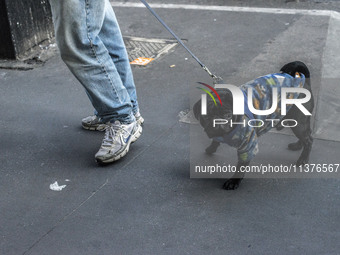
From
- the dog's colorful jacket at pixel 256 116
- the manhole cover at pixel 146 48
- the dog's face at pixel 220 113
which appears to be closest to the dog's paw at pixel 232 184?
the dog's colorful jacket at pixel 256 116

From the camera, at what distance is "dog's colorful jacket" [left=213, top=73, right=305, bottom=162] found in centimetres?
276

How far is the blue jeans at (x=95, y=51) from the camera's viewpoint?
10.00 ft

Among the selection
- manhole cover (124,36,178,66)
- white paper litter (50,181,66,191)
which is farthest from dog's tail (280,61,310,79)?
manhole cover (124,36,178,66)

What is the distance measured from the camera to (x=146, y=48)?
5.08m

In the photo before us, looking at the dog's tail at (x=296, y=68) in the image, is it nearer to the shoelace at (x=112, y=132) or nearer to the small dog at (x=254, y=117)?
the small dog at (x=254, y=117)

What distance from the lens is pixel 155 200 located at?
290cm

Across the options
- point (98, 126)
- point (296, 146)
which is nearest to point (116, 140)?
point (98, 126)

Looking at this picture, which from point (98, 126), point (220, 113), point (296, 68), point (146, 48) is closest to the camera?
point (220, 113)

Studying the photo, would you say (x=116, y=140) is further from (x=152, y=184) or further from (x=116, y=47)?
(x=116, y=47)

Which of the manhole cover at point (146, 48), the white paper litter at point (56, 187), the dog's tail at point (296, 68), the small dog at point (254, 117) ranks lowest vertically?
the white paper litter at point (56, 187)

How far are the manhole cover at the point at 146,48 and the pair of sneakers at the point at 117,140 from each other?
140 cm

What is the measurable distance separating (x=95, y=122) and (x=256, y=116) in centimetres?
130

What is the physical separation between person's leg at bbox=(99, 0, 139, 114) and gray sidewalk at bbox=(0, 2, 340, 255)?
12.8 inches

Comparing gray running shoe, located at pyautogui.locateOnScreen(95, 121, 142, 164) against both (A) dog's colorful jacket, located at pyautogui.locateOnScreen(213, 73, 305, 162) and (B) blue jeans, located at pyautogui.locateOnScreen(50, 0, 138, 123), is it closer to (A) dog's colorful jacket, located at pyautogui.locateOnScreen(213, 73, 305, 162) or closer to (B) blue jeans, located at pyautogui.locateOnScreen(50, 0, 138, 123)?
(B) blue jeans, located at pyautogui.locateOnScreen(50, 0, 138, 123)
